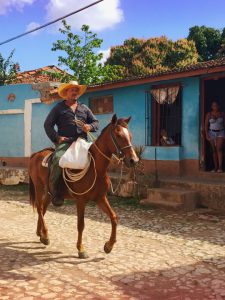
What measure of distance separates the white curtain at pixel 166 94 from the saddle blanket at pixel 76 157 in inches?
236

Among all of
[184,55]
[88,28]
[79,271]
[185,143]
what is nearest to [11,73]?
[88,28]

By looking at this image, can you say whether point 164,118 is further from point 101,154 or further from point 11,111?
point 11,111

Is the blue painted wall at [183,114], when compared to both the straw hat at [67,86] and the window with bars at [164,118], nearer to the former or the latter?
the window with bars at [164,118]

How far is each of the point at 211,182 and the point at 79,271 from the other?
566cm

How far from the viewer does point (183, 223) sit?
7918 millimetres

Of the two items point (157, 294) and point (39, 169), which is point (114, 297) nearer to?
point (157, 294)

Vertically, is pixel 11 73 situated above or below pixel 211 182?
above

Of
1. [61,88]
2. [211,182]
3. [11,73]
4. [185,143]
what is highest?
[11,73]

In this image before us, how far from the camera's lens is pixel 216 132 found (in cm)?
1008

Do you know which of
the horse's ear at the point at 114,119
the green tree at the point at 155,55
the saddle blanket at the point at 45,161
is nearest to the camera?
the horse's ear at the point at 114,119

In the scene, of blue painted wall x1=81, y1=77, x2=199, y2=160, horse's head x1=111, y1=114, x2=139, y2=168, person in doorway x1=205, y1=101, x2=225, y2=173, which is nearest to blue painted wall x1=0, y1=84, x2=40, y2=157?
blue painted wall x1=81, y1=77, x2=199, y2=160

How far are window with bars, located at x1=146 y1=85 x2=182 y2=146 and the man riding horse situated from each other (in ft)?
18.5

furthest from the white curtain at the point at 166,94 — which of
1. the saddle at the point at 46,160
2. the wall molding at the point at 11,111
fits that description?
the wall molding at the point at 11,111

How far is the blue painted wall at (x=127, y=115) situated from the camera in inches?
423
